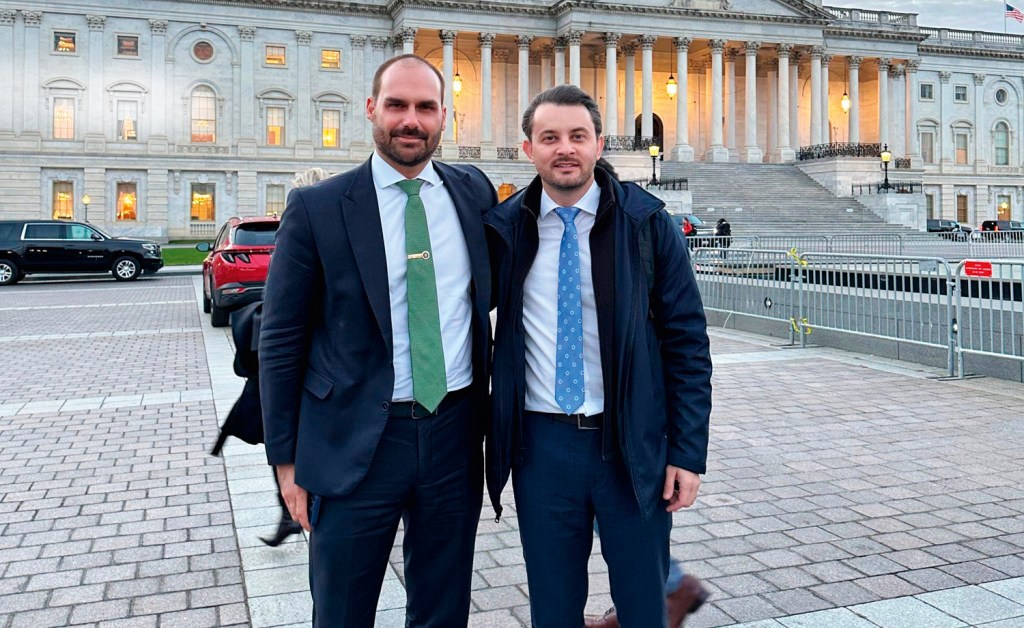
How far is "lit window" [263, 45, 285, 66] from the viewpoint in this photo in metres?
54.0

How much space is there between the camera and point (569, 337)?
303 cm

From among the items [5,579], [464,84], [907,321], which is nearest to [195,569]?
[5,579]

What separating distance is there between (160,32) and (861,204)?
1697 inches

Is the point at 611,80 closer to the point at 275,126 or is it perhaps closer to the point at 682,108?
the point at 682,108

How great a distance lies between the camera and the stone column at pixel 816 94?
59.8 meters

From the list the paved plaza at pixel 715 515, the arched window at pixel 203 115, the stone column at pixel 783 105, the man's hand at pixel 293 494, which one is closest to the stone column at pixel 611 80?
the stone column at pixel 783 105

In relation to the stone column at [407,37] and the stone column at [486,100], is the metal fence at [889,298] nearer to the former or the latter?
the stone column at [486,100]

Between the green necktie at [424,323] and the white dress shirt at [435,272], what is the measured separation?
0.03m

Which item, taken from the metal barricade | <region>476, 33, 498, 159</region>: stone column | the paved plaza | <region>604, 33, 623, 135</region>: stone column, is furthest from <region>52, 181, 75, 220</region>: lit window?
the metal barricade

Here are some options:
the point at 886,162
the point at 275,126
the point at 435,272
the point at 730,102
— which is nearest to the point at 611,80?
the point at 730,102

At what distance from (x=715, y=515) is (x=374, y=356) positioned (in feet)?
11.5

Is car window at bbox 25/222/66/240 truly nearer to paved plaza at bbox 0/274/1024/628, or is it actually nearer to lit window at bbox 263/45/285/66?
paved plaza at bbox 0/274/1024/628

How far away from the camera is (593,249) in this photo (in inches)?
119

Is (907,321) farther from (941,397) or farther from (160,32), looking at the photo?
(160,32)
